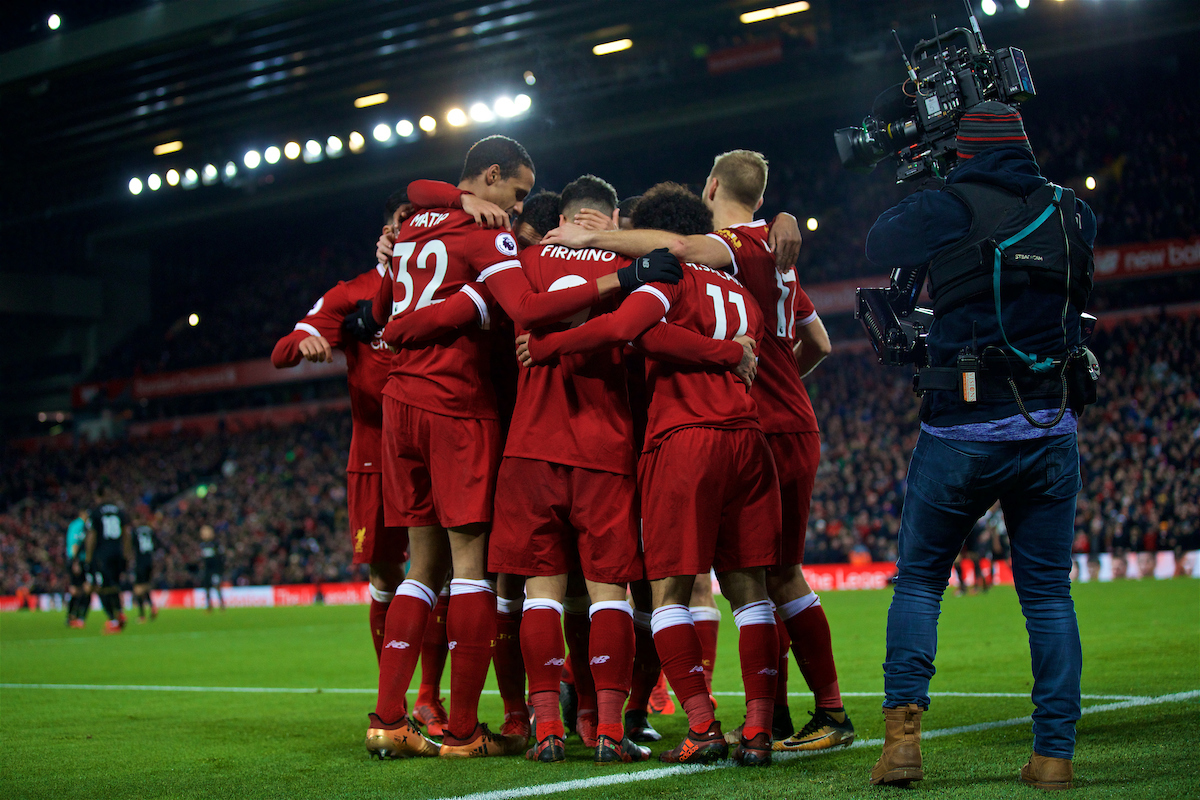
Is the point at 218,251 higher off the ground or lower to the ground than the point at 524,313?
higher

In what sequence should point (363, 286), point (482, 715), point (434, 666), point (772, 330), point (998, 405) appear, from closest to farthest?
point (998, 405) < point (772, 330) < point (434, 666) < point (363, 286) < point (482, 715)

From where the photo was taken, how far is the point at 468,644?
4.53 metres

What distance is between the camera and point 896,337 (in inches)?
155

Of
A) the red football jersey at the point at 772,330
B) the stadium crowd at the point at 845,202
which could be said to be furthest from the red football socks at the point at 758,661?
the stadium crowd at the point at 845,202

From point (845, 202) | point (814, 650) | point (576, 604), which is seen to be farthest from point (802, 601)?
point (845, 202)

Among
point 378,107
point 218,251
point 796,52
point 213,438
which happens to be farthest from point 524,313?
point 218,251

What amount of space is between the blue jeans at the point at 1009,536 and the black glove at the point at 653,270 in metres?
1.17

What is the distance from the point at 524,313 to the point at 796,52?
76.3 ft

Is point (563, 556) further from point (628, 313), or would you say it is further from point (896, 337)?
point (896, 337)

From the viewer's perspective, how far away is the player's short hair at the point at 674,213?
4.70m

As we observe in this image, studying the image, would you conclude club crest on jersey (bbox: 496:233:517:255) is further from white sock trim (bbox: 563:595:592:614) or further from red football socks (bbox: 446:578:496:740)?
white sock trim (bbox: 563:595:592:614)

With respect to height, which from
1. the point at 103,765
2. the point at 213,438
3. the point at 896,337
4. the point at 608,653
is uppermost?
the point at 213,438

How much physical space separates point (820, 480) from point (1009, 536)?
69.7ft

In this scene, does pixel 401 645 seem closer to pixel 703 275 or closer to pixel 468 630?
pixel 468 630
